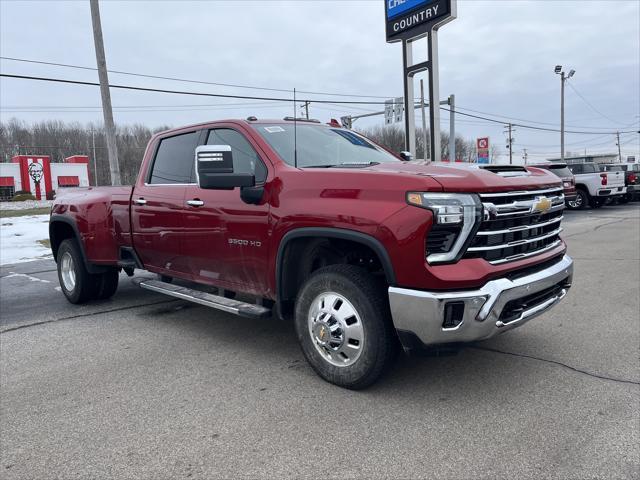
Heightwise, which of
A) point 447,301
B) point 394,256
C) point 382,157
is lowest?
point 447,301

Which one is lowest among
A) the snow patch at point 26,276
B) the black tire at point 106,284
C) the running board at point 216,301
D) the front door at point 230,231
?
the snow patch at point 26,276

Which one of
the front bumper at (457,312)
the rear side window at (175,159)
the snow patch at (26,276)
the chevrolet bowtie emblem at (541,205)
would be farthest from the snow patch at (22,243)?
the chevrolet bowtie emblem at (541,205)

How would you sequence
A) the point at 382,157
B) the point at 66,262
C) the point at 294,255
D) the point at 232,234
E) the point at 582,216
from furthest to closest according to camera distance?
the point at 582,216, the point at 66,262, the point at 382,157, the point at 232,234, the point at 294,255

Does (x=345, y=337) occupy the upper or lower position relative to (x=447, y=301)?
lower

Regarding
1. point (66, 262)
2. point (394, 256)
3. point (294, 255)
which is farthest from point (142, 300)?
point (394, 256)

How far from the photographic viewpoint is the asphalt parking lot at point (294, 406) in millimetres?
2623

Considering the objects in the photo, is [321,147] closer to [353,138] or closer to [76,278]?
[353,138]

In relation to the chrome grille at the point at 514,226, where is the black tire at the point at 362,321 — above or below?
below

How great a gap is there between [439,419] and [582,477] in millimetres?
826

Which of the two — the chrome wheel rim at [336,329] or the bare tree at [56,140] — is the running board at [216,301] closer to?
the chrome wheel rim at [336,329]

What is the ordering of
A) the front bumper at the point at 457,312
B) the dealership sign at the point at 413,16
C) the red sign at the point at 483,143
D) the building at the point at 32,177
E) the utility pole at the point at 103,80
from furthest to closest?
1. the building at the point at 32,177
2. the red sign at the point at 483,143
3. the utility pole at the point at 103,80
4. the dealership sign at the point at 413,16
5. the front bumper at the point at 457,312

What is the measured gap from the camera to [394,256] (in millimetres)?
3057

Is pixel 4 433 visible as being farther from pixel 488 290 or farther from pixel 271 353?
pixel 488 290

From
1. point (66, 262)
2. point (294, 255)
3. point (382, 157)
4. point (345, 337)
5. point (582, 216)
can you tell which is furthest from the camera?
point (582, 216)
